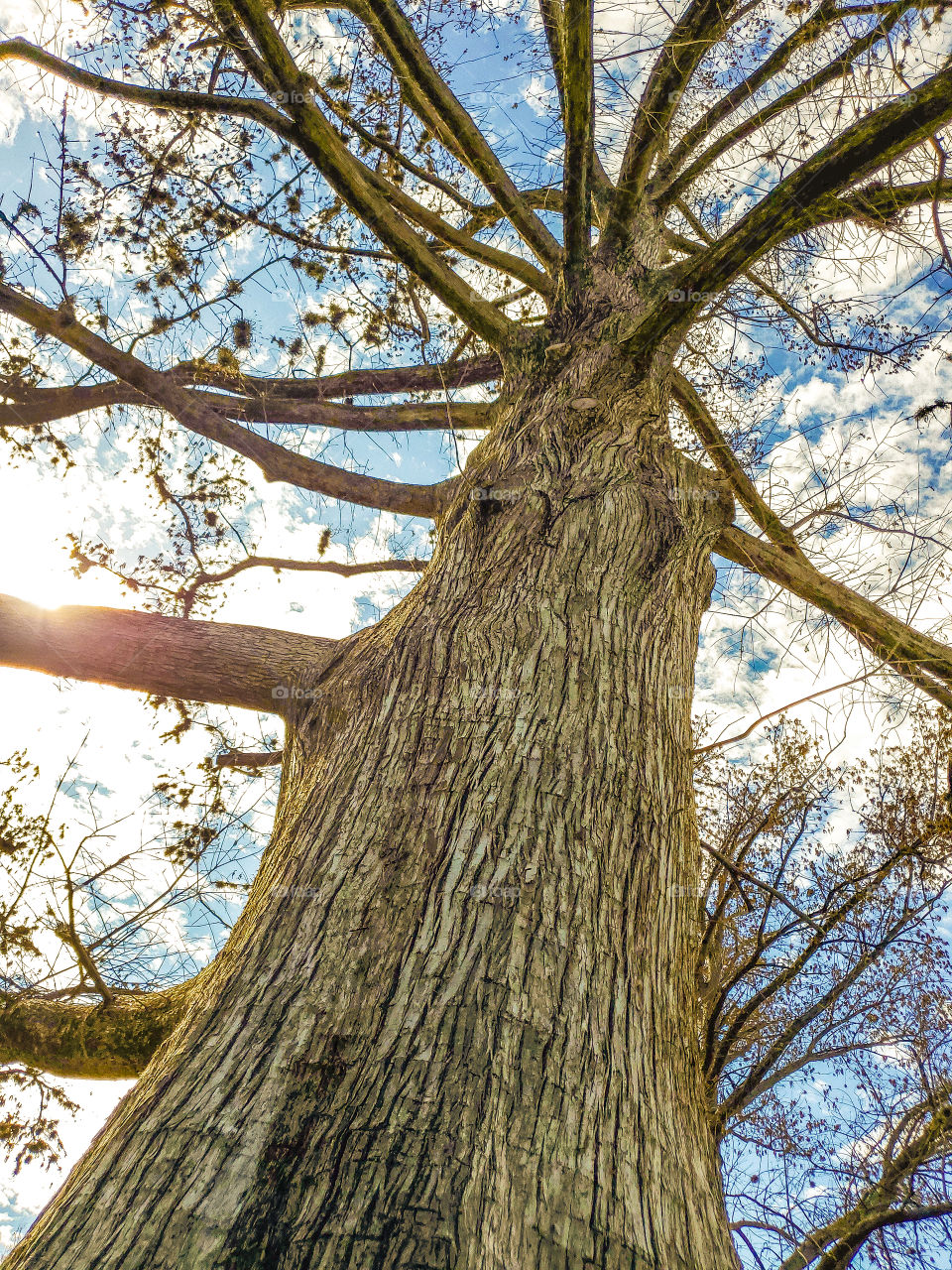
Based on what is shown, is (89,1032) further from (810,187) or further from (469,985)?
(810,187)

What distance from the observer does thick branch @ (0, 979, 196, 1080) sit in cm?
231

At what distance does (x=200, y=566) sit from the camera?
4.95 metres

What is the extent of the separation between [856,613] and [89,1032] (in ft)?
11.8

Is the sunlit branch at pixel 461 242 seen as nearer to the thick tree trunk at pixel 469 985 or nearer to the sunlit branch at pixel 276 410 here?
the sunlit branch at pixel 276 410

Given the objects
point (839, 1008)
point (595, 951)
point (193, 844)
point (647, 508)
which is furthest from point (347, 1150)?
point (839, 1008)

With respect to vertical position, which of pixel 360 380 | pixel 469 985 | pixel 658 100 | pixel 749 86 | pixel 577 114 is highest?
pixel 749 86

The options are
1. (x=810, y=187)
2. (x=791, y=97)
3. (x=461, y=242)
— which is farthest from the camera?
(x=461, y=242)

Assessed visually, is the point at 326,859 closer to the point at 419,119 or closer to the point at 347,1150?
the point at 347,1150

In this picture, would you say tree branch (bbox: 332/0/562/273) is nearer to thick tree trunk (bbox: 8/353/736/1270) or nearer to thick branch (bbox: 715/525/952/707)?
thick branch (bbox: 715/525/952/707)

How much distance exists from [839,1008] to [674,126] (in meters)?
5.04

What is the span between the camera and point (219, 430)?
353 cm

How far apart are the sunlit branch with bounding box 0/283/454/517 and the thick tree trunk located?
166 centimetres

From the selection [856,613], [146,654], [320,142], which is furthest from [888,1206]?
[320,142]

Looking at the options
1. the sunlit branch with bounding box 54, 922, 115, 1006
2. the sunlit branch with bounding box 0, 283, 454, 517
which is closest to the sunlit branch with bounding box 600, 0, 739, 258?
the sunlit branch with bounding box 0, 283, 454, 517
